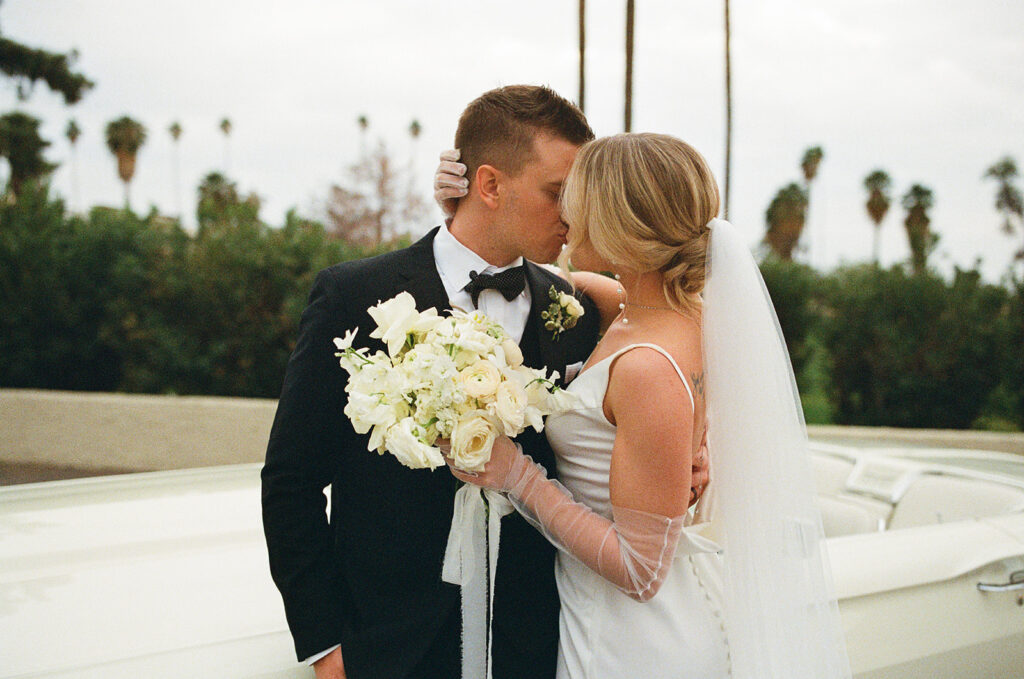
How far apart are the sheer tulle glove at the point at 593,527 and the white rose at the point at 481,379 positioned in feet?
0.56

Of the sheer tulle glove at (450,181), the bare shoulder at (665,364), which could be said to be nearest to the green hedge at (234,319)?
the sheer tulle glove at (450,181)

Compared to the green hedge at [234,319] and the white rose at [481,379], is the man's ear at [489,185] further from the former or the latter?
the green hedge at [234,319]

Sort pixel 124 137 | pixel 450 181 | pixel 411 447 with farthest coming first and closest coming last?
pixel 124 137, pixel 450 181, pixel 411 447

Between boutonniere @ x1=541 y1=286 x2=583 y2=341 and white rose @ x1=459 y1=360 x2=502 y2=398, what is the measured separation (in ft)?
1.58

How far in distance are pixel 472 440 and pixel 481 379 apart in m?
0.12

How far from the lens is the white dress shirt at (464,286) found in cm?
203

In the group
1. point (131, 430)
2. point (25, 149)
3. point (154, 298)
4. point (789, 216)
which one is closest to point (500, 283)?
point (131, 430)

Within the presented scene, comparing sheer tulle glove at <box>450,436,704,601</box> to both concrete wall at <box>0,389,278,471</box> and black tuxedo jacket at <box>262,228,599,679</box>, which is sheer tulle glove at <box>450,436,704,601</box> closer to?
black tuxedo jacket at <box>262,228,599,679</box>

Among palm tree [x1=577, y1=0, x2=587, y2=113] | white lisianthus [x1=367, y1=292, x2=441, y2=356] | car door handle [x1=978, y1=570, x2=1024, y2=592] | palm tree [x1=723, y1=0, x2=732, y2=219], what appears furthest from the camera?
palm tree [x1=723, y1=0, x2=732, y2=219]

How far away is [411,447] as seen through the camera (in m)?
1.48

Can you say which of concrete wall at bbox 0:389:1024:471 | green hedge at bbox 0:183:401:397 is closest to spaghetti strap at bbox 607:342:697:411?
concrete wall at bbox 0:389:1024:471

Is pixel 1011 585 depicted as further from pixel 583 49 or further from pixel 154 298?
pixel 154 298

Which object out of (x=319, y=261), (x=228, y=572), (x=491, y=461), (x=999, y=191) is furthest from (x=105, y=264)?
(x=999, y=191)

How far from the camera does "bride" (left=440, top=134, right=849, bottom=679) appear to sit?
1.69 m
